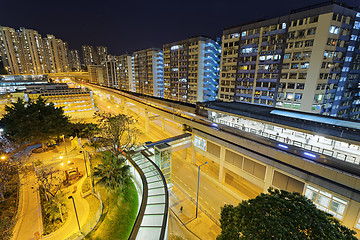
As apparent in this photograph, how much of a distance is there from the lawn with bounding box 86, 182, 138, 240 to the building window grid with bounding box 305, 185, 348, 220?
22.7 m

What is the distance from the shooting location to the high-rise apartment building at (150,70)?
310 ft

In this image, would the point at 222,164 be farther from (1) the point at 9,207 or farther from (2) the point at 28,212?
(1) the point at 9,207

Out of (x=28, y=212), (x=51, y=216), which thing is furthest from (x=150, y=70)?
(x=51, y=216)

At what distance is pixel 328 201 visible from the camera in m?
19.7

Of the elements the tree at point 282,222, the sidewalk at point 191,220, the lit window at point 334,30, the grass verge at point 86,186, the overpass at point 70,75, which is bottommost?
the sidewalk at point 191,220

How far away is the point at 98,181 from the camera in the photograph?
20.8 metres

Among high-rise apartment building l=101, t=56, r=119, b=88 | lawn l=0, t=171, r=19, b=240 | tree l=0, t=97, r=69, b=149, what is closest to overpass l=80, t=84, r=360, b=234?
lawn l=0, t=171, r=19, b=240

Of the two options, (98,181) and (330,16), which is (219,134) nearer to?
(98,181)

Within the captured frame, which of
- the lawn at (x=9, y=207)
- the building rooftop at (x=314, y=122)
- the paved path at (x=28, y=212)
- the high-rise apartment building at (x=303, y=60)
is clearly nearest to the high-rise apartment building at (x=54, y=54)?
the lawn at (x=9, y=207)

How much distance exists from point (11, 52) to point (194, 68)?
6281 inches

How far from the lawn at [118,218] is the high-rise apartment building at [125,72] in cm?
10689

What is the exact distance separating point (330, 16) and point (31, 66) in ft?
659

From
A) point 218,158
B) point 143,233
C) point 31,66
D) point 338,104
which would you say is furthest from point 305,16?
point 31,66

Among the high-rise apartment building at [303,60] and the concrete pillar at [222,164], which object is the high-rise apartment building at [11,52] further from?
the concrete pillar at [222,164]
